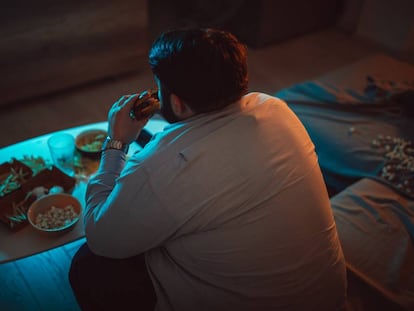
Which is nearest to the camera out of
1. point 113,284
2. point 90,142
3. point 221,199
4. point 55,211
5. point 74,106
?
point 221,199

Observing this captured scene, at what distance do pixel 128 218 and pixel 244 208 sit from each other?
0.88 ft

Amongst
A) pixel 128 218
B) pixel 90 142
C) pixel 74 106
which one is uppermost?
pixel 128 218

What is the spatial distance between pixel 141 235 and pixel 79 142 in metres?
0.76

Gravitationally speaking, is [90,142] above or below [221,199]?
below

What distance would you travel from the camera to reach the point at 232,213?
0.95 meters

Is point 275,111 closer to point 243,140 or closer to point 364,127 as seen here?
point 243,140

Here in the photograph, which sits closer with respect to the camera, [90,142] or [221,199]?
[221,199]

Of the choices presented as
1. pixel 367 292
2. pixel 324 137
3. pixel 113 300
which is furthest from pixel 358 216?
pixel 113 300

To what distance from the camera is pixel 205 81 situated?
0.98 m

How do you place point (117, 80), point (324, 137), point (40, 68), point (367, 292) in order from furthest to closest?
point (117, 80) → point (40, 68) → point (324, 137) → point (367, 292)

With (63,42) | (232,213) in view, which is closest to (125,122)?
(232,213)

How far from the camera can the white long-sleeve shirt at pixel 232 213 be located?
939 mm

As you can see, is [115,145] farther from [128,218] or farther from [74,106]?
[74,106]

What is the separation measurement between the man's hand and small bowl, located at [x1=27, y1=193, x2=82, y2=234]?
0.30 m
